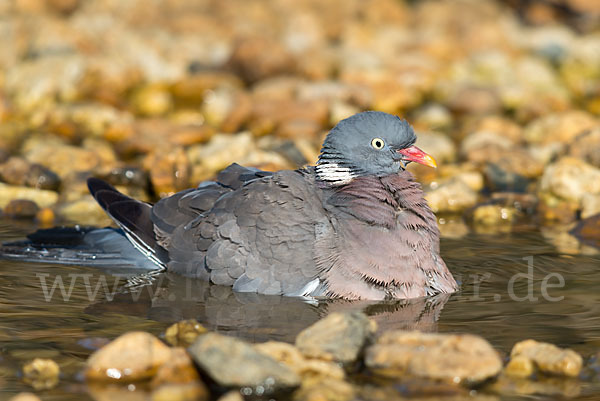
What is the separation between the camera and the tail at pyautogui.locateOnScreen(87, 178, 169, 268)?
674 centimetres

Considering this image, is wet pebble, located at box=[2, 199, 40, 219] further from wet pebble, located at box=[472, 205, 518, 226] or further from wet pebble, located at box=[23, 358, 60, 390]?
wet pebble, located at box=[472, 205, 518, 226]

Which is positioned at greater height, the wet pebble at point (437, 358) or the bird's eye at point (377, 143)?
the bird's eye at point (377, 143)

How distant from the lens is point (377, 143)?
6.39 m

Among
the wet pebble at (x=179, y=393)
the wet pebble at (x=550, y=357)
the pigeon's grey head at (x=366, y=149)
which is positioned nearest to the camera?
the wet pebble at (x=179, y=393)

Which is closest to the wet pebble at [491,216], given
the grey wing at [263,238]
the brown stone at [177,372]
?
the grey wing at [263,238]

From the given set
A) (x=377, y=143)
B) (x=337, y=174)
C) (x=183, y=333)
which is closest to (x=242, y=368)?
(x=183, y=333)

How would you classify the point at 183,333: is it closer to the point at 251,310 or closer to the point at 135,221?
the point at 251,310

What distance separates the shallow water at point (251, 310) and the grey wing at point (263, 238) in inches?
4.8

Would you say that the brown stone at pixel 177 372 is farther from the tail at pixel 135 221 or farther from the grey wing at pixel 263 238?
the tail at pixel 135 221

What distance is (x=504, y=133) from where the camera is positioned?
36.1 feet

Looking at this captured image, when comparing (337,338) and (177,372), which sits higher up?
(337,338)

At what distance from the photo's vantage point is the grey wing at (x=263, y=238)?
6051 mm

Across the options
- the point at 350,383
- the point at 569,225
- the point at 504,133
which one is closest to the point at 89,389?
the point at 350,383

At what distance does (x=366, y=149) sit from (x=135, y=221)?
1.85 m
